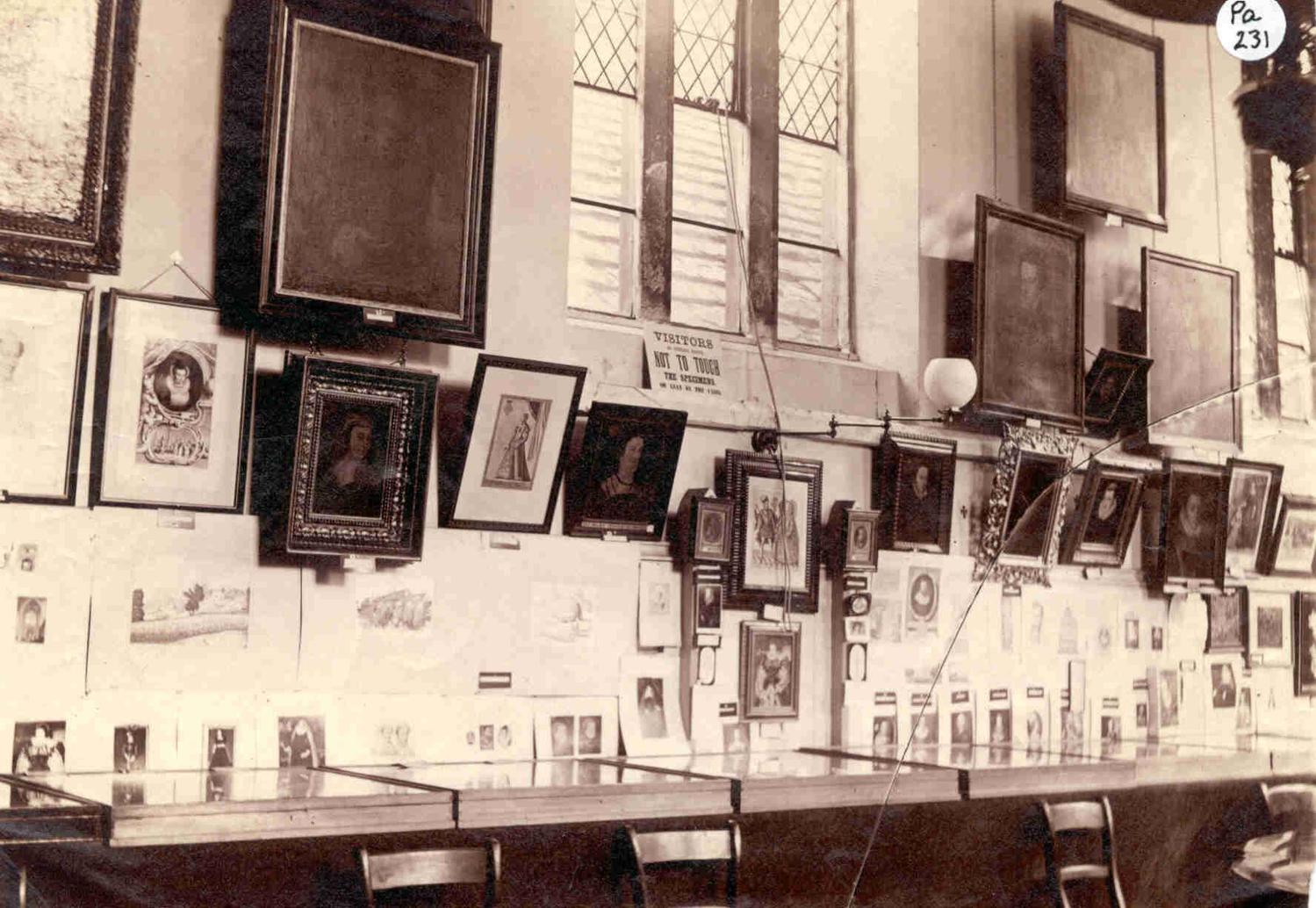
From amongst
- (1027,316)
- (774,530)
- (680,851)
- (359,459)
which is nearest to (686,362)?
(774,530)

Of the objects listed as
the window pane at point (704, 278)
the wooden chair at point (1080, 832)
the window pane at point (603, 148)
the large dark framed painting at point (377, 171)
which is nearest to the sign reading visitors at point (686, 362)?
the window pane at point (704, 278)

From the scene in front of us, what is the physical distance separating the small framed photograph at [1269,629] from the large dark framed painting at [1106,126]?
93.1 inches

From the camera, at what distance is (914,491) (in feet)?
10.5

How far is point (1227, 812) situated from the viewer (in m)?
0.93

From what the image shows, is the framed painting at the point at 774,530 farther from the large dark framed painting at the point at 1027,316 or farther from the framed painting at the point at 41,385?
the framed painting at the point at 41,385

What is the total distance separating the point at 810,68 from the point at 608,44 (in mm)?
571

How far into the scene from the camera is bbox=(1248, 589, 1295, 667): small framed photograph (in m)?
0.91

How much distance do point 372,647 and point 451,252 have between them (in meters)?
0.72

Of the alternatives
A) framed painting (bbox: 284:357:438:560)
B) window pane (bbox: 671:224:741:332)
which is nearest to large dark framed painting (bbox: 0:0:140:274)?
framed painting (bbox: 284:357:438:560)

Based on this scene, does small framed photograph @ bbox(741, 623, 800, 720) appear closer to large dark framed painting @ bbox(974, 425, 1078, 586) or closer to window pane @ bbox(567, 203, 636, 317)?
large dark framed painting @ bbox(974, 425, 1078, 586)

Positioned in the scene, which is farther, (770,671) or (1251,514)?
(770,671)

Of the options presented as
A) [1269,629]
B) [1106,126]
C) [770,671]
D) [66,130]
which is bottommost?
[770,671]

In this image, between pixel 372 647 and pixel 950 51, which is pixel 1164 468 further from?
pixel 950 51

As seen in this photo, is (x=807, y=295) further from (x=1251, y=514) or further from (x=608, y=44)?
(x=1251, y=514)
